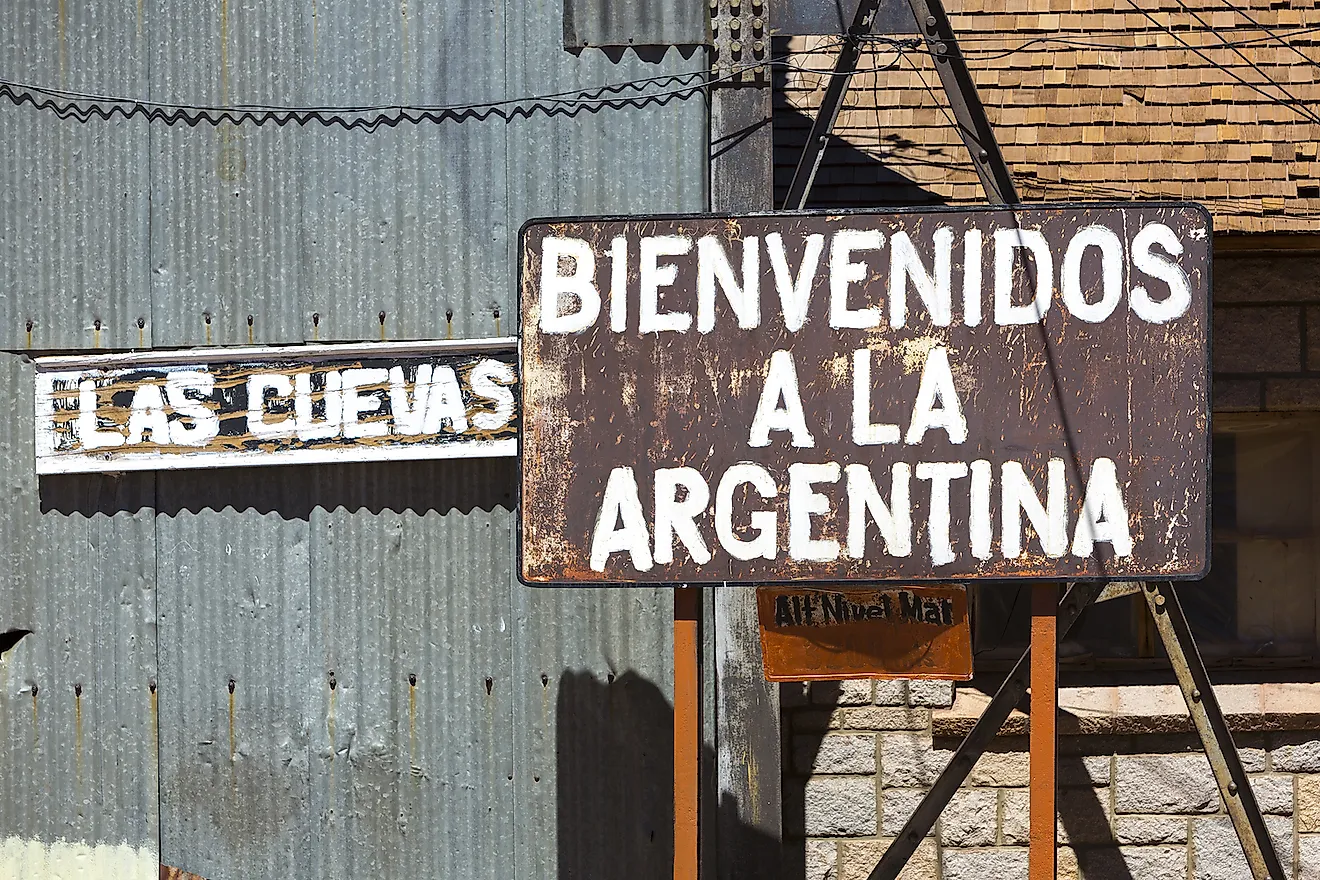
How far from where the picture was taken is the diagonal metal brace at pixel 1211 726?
442cm

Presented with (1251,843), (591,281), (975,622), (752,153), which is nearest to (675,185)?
(752,153)

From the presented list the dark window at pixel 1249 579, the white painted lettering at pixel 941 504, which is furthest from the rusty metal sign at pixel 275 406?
the dark window at pixel 1249 579

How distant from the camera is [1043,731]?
3.62m

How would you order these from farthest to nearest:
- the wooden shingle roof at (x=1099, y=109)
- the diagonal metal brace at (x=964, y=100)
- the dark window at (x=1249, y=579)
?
1. the dark window at (x=1249, y=579)
2. the wooden shingle roof at (x=1099, y=109)
3. the diagonal metal brace at (x=964, y=100)

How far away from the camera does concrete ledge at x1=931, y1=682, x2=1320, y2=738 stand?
5.50 m

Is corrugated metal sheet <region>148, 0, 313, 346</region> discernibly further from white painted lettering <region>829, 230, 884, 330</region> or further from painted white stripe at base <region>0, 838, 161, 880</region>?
white painted lettering <region>829, 230, 884, 330</region>

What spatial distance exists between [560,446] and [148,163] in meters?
2.56

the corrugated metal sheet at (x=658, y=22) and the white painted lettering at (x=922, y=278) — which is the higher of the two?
the corrugated metal sheet at (x=658, y=22)

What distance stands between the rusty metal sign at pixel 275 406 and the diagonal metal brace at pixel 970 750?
2170mm

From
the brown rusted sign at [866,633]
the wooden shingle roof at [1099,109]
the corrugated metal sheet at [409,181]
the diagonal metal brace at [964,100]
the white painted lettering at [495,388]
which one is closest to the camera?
the brown rusted sign at [866,633]

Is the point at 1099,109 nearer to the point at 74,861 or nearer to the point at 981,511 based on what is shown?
the point at 981,511

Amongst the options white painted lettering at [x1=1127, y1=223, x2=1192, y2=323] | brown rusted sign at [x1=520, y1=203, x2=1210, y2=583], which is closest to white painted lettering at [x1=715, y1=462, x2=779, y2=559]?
brown rusted sign at [x1=520, y1=203, x2=1210, y2=583]

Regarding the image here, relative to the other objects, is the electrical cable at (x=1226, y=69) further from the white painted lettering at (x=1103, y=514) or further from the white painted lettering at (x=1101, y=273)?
the white painted lettering at (x=1103, y=514)

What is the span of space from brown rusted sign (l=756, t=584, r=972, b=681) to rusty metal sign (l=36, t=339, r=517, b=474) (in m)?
1.37
